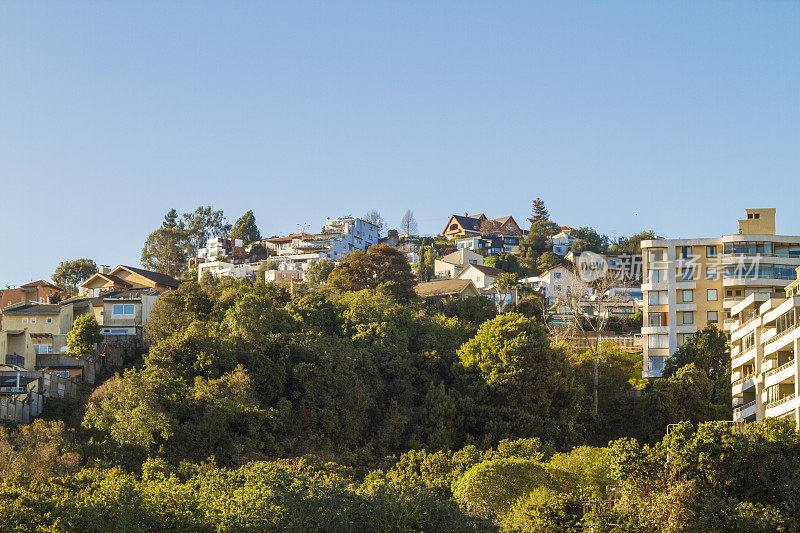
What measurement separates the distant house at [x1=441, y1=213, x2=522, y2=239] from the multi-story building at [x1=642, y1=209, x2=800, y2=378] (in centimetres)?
5611

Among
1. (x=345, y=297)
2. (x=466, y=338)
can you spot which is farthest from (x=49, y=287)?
(x=466, y=338)

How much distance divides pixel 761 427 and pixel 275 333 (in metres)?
26.1

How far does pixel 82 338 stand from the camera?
172ft

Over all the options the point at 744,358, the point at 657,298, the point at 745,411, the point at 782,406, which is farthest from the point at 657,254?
the point at 782,406

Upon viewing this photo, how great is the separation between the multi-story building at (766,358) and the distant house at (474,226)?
70455 millimetres

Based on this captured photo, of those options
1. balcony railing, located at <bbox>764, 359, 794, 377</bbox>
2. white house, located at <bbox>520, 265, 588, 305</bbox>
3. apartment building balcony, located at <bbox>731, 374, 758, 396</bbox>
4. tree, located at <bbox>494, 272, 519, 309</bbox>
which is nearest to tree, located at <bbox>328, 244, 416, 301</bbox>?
tree, located at <bbox>494, 272, 519, 309</bbox>

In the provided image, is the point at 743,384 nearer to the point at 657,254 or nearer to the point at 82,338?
the point at 657,254

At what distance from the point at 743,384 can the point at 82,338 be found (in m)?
33.7

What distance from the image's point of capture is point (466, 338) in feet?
190

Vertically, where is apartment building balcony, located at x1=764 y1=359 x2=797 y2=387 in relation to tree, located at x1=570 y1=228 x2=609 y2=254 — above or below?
below

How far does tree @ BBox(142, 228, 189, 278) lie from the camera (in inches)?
3907

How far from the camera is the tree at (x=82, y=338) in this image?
172 ft

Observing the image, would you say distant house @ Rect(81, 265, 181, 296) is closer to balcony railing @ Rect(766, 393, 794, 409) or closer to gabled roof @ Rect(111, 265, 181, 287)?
gabled roof @ Rect(111, 265, 181, 287)

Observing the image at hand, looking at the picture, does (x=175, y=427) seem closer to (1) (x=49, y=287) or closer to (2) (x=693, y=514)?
(2) (x=693, y=514)
